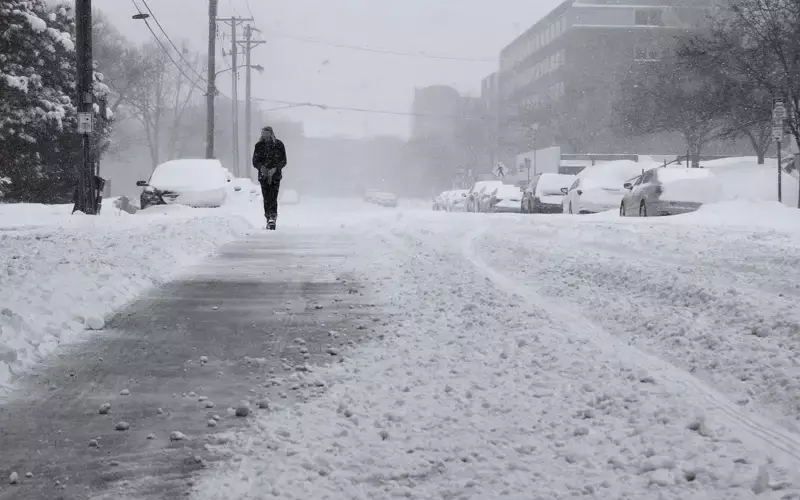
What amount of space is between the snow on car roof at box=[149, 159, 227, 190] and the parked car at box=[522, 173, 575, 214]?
10.9 metres

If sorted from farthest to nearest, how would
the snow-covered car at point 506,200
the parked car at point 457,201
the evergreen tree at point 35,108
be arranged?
the parked car at point 457,201, the snow-covered car at point 506,200, the evergreen tree at point 35,108

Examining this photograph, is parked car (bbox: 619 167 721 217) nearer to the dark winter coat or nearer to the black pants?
the black pants

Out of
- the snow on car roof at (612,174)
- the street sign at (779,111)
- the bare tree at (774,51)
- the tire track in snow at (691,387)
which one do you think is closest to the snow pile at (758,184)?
the bare tree at (774,51)

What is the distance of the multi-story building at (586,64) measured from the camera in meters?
63.9

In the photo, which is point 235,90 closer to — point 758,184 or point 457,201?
point 457,201

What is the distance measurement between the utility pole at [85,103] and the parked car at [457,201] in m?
23.6

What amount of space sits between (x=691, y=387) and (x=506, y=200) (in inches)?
1079

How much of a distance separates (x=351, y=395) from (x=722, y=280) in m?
5.08

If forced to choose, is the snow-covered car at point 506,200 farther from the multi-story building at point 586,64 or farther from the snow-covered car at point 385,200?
the snow-covered car at point 385,200

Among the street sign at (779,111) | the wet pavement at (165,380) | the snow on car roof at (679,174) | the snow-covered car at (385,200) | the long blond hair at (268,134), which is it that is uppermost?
the street sign at (779,111)

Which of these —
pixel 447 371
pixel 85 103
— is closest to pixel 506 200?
pixel 85 103

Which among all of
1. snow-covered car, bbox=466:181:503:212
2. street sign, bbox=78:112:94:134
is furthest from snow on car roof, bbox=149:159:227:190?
snow-covered car, bbox=466:181:503:212

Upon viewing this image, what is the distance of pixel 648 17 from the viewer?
7419 cm

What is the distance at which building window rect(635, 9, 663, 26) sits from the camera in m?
71.6
